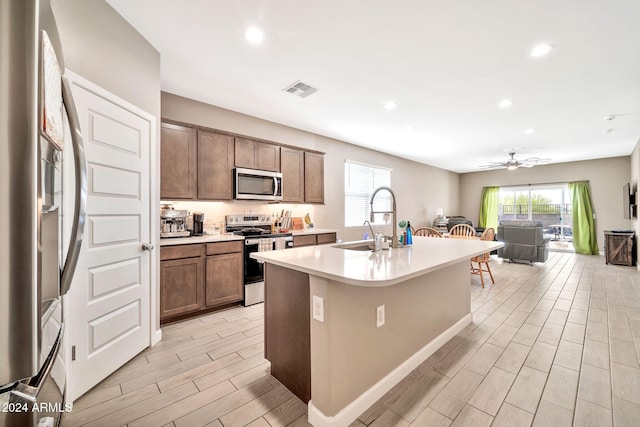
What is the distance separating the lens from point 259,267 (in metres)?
3.53

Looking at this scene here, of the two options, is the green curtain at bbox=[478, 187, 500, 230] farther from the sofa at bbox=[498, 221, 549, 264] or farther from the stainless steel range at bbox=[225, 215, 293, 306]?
the stainless steel range at bbox=[225, 215, 293, 306]

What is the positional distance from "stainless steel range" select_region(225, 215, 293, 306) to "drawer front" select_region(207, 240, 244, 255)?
0.10m

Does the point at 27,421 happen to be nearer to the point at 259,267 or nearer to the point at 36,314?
the point at 36,314

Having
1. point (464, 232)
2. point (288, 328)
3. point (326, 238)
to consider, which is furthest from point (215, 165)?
point (464, 232)

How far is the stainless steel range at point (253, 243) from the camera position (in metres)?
3.45

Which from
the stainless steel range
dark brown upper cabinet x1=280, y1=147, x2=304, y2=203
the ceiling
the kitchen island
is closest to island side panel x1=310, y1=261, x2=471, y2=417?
the kitchen island

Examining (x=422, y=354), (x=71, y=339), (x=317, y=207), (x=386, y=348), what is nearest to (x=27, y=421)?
(x=71, y=339)

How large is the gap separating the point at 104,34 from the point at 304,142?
3.18 m

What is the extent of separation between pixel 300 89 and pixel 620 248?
Result: 24.5 feet

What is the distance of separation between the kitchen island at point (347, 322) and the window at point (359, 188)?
11.5ft

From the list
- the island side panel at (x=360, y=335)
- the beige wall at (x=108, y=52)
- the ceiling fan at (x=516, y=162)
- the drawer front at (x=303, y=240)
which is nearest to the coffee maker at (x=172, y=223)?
the beige wall at (x=108, y=52)

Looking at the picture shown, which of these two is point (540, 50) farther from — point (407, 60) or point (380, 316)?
point (380, 316)

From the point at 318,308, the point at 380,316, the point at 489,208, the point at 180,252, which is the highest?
the point at 489,208

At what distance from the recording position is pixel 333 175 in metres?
5.39
